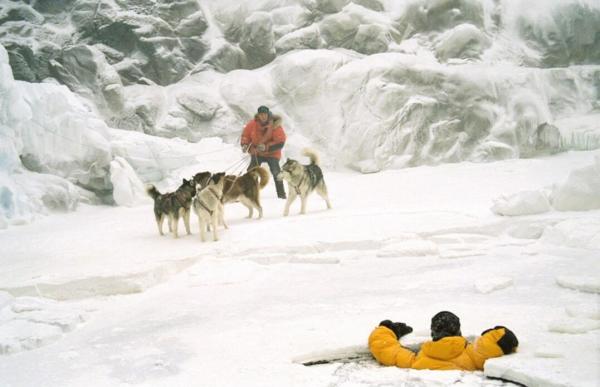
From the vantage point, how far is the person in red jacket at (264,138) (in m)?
8.96

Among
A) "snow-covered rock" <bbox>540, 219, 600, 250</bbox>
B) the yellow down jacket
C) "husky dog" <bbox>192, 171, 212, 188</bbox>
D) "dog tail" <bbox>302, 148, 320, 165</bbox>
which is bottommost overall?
the yellow down jacket

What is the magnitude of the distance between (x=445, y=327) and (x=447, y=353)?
15 cm

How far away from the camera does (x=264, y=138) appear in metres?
9.00

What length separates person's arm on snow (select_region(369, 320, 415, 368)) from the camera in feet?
9.41

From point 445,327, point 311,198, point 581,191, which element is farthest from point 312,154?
point 445,327

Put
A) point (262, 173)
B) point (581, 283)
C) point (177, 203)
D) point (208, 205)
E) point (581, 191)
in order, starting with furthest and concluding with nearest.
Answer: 1. point (262, 173)
2. point (177, 203)
3. point (208, 205)
4. point (581, 191)
5. point (581, 283)

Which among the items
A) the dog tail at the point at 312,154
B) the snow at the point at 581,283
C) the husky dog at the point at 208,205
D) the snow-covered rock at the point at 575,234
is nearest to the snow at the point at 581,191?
the snow-covered rock at the point at 575,234

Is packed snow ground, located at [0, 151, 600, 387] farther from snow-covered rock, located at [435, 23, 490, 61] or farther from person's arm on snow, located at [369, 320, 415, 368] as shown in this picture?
snow-covered rock, located at [435, 23, 490, 61]

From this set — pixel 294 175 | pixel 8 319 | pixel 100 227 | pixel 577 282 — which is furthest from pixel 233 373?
pixel 100 227

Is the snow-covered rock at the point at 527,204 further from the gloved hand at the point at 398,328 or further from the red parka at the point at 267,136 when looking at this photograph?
the red parka at the point at 267,136

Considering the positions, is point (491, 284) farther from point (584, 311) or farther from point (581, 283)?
point (584, 311)

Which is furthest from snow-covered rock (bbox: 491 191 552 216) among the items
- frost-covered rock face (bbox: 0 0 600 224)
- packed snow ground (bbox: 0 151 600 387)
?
frost-covered rock face (bbox: 0 0 600 224)

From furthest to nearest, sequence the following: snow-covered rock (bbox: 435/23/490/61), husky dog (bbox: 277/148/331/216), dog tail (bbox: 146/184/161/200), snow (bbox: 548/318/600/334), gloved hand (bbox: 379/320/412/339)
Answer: snow-covered rock (bbox: 435/23/490/61) < husky dog (bbox: 277/148/331/216) < dog tail (bbox: 146/184/161/200) < gloved hand (bbox: 379/320/412/339) < snow (bbox: 548/318/600/334)

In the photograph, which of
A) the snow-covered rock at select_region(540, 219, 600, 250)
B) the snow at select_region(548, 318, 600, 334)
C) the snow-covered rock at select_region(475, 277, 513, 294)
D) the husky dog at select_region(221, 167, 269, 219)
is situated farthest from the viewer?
the husky dog at select_region(221, 167, 269, 219)
